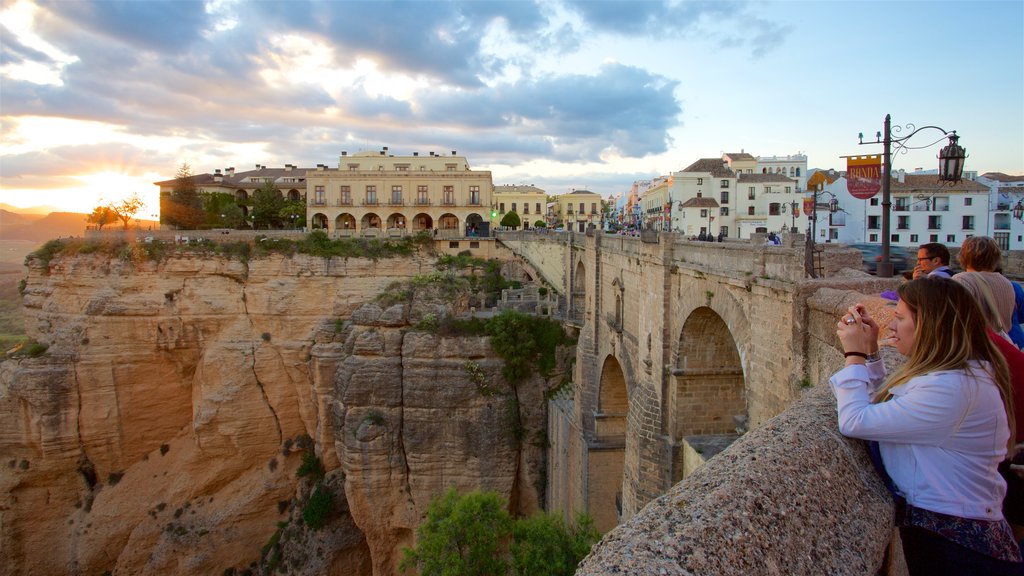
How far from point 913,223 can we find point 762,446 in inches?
1257

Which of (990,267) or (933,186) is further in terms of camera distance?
(933,186)

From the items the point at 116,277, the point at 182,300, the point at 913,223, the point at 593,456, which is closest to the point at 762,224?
the point at 913,223

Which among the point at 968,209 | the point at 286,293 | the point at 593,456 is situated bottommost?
the point at 593,456

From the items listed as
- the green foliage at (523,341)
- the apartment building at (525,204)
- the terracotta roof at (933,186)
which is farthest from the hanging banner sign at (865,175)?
the apartment building at (525,204)

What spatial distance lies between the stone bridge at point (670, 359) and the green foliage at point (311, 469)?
36.3 ft

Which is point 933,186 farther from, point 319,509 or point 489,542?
point 319,509

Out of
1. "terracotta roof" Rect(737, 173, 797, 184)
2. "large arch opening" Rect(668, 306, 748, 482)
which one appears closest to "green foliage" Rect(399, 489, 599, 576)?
"large arch opening" Rect(668, 306, 748, 482)

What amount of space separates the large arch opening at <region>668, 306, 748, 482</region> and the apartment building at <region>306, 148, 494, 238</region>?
3446 cm

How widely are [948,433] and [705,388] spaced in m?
11.5

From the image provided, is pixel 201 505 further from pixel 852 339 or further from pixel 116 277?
pixel 852 339

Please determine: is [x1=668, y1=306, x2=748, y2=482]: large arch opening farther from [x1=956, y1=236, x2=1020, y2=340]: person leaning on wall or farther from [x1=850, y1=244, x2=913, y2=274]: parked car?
[x1=956, y1=236, x2=1020, y2=340]: person leaning on wall

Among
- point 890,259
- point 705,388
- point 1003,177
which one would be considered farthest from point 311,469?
point 1003,177

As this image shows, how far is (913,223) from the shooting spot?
29844mm

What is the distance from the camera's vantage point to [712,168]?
46.6 m
